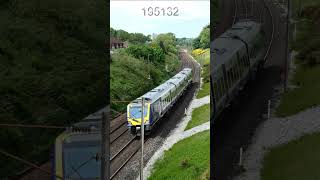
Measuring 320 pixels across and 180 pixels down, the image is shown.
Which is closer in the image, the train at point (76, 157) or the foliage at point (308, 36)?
the train at point (76, 157)

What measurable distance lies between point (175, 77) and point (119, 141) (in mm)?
5536

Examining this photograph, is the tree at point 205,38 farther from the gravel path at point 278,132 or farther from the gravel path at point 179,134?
the gravel path at point 278,132

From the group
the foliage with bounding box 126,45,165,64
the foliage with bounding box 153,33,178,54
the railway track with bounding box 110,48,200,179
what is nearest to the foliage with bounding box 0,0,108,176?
the foliage with bounding box 126,45,165,64

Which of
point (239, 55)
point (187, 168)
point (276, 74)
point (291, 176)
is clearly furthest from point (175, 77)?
point (291, 176)

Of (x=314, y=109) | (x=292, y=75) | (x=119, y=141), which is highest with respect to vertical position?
(x=292, y=75)

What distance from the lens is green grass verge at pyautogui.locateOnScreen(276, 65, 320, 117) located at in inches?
686

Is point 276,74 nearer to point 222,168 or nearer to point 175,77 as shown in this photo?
point 175,77

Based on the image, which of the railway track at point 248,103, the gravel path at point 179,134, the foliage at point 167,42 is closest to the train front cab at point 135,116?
the gravel path at point 179,134

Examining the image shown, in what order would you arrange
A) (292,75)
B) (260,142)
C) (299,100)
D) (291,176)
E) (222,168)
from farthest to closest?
(292,75)
(299,100)
(260,142)
(222,168)
(291,176)

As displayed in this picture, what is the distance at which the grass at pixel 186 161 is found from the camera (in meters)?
14.9

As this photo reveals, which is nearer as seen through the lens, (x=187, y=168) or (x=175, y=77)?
(x=187, y=168)

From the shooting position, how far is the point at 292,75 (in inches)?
754

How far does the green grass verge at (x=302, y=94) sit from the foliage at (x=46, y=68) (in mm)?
9899

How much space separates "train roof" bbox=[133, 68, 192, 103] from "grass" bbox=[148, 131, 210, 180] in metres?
2.47
